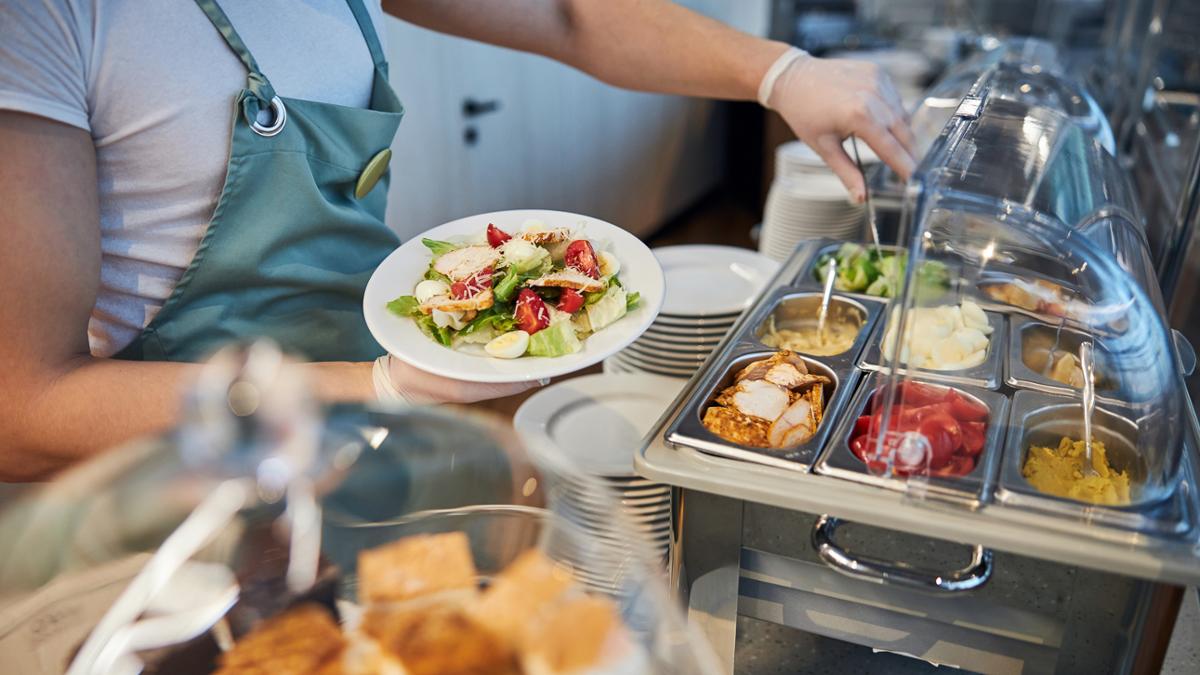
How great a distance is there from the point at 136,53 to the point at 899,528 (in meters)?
0.90

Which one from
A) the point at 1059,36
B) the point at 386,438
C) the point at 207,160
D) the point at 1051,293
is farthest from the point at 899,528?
the point at 1059,36

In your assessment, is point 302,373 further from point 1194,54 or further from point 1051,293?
point 1194,54

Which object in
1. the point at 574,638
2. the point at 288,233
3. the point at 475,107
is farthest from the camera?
the point at 475,107

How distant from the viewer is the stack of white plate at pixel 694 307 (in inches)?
58.1

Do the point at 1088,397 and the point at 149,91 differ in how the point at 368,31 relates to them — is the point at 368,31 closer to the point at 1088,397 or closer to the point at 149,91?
the point at 149,91

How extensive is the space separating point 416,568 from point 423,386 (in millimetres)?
399

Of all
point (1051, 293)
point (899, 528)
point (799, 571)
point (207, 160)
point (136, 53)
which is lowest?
point (799, 571)

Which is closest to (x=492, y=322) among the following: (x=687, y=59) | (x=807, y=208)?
(x=687, y=59)

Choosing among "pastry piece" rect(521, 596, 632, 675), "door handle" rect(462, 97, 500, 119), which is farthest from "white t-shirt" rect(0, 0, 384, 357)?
"door handle" rect(462, 97, 500, 119)

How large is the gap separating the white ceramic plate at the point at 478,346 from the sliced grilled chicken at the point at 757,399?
0.61 ft

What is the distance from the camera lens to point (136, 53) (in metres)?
0.83

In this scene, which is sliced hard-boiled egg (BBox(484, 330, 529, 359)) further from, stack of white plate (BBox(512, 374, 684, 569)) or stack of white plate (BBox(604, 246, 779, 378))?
stack of white plate (BBox(604, 246, 779, 378))

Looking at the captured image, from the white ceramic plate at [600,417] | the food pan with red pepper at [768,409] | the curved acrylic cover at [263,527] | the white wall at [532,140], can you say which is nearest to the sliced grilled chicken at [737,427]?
the food pan with red pepper at [768,409]

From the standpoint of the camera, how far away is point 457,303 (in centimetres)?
92
